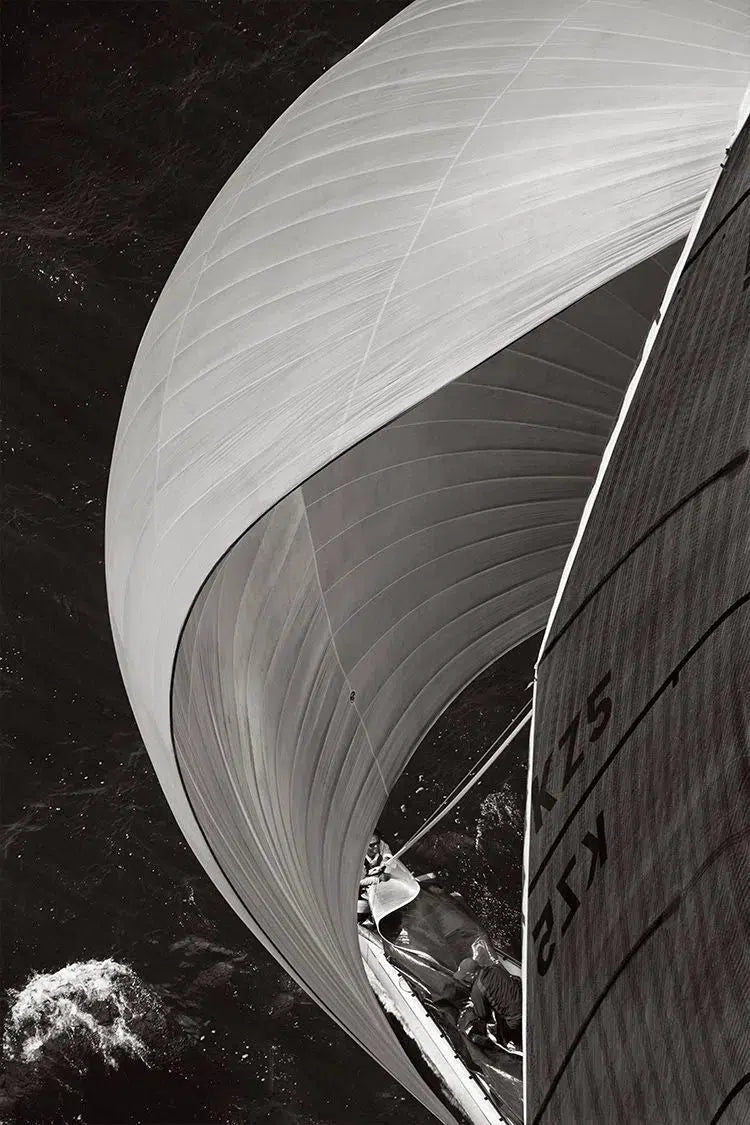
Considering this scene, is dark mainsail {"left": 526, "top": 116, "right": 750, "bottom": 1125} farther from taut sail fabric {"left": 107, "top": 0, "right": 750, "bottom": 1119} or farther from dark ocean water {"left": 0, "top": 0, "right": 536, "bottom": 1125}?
dark ocean water {"left": 0, "top": 0, "right": 536, "bottom": 1125}

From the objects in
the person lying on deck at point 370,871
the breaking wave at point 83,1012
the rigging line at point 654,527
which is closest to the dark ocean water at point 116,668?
the breaking wave at point 83,1012

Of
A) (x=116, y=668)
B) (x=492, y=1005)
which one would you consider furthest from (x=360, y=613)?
(x=116, y=668)

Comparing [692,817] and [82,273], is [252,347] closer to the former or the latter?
[692,817]

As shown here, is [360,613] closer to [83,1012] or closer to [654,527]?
[654,527]

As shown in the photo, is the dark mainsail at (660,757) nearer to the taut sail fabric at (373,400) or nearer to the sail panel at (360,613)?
the taut sail fabric at (373,400)

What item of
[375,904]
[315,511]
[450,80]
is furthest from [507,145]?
[375,904]

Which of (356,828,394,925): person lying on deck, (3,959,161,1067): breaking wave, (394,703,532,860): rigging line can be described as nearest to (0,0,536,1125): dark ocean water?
(3,959,161,1067): breaking wave

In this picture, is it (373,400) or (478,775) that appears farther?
(478,775)

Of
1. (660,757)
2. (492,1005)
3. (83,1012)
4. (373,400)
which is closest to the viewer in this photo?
(660,757)
